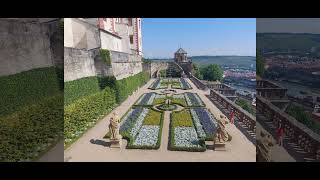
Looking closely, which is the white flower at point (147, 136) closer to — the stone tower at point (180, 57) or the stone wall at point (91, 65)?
the stone wall at point (91, 65)

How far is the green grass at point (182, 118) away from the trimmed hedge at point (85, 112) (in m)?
2.51

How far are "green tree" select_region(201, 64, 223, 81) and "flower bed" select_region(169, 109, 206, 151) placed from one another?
5492 millimetres

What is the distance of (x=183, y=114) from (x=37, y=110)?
16.5 feet

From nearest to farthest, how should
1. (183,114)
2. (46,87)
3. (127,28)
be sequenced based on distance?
(46,87) → (183,114) → (127,28)

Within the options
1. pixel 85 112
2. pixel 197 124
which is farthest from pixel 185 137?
pixel 85 112

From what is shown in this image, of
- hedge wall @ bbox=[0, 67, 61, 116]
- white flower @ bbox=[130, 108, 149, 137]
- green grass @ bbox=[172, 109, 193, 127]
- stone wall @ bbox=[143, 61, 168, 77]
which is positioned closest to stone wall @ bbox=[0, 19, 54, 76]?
hedge wall @ bbox=[0, 67, 61, 116]

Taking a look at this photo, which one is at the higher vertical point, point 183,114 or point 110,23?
point 110,23

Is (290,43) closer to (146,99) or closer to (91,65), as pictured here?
(146,99)

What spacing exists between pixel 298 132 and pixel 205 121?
3.10 meters

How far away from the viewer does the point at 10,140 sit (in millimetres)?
7621

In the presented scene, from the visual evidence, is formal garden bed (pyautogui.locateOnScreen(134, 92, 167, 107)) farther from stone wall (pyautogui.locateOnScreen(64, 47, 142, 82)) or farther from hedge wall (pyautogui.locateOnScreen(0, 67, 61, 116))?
hedge wall (pyautogui.locateOnScreen(0, 67, 61, 116))

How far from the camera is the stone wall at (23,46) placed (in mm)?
8867
